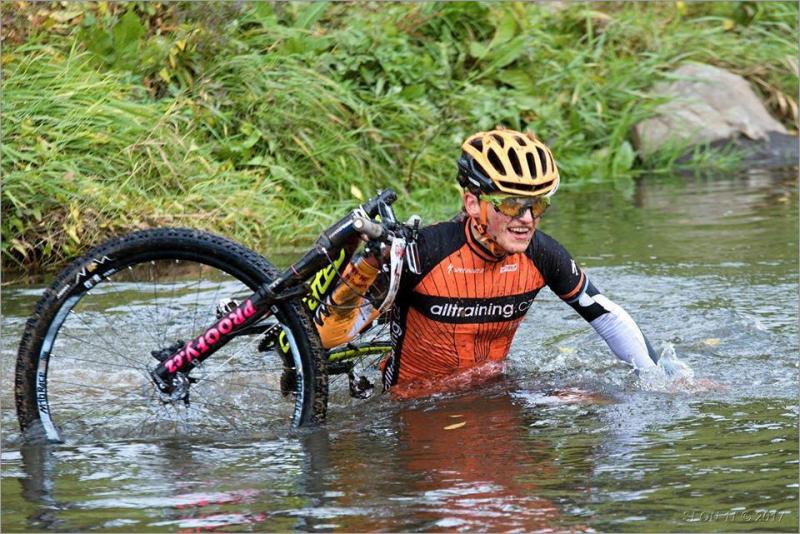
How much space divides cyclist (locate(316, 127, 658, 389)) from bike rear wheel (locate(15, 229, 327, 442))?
0.37 metres

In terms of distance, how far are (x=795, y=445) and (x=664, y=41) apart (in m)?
10.2

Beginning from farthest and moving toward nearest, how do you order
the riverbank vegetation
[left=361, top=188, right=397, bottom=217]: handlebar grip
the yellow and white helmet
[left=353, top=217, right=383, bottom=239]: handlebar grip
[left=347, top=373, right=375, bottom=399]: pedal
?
the riverbank vegetation → [left=347, top=373, right=375, bottom=399]: pedal → the yellow and white helmet → [left=361, top=188, right=397, bottom=217]: handlebar grip → [left=353, top=217, right=383, bottom=239]: handlebar grip

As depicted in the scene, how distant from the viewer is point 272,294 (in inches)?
194

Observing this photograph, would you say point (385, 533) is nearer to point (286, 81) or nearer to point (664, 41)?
point (286, 81)

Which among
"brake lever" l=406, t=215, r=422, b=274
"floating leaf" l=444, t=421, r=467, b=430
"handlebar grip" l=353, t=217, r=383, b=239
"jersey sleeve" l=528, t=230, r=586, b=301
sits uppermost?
"handlebar grip" l=353, t=217, r=383, b=239

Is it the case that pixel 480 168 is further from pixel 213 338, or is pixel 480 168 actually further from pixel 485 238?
pixel 213 338

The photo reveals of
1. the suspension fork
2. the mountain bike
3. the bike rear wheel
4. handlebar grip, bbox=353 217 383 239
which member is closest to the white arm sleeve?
the mountain bike

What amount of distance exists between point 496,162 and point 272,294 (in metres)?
1.08

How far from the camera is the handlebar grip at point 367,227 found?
4.92m

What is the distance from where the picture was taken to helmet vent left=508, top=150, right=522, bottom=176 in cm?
530

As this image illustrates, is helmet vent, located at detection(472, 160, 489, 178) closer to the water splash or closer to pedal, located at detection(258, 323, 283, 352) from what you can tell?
pedal, located at detection(258, 323, 283, 352)

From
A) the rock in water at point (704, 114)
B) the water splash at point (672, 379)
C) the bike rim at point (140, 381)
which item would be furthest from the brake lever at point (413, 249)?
the rock in water at point (704, 114)

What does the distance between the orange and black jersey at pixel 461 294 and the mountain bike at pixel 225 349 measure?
0.46 feet

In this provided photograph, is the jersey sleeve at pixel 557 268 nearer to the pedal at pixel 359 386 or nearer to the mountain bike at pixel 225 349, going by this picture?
the mountain bike at pixel 225 349
